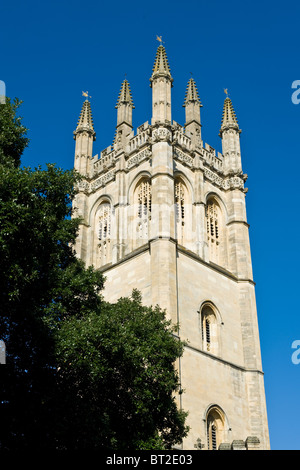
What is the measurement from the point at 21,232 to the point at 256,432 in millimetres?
23188

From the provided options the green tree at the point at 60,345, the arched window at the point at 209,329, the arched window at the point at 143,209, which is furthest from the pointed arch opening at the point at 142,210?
the green tree at the point at 60,345

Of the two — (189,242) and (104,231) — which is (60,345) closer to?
(189,242)

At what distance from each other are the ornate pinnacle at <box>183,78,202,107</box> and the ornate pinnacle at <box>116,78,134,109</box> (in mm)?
3777

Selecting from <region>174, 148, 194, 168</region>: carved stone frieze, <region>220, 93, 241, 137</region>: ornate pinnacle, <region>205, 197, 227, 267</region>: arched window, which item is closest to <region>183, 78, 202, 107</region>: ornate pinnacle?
<region>220, 93, 241, 137</region>: ornate pinnacle

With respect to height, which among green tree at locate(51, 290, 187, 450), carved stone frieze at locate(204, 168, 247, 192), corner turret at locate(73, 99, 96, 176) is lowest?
green tree at locate(51, 290, 187, 450)

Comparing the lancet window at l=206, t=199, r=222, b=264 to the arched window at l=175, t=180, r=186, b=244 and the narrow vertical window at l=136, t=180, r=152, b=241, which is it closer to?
the arched window at l=175, t=180, r=186, b=244

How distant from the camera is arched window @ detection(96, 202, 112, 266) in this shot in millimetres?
42438

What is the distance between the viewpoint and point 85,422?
799 inches

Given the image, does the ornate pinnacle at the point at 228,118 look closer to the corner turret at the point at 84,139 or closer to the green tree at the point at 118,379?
the corner turret at the point at 84,139

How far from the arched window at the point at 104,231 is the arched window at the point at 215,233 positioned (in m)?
6.28

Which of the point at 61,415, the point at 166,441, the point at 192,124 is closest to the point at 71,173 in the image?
the point at 61,415

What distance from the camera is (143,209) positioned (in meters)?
40.9

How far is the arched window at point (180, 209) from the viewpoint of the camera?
132ft

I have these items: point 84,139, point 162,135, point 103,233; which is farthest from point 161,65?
point 103,233
